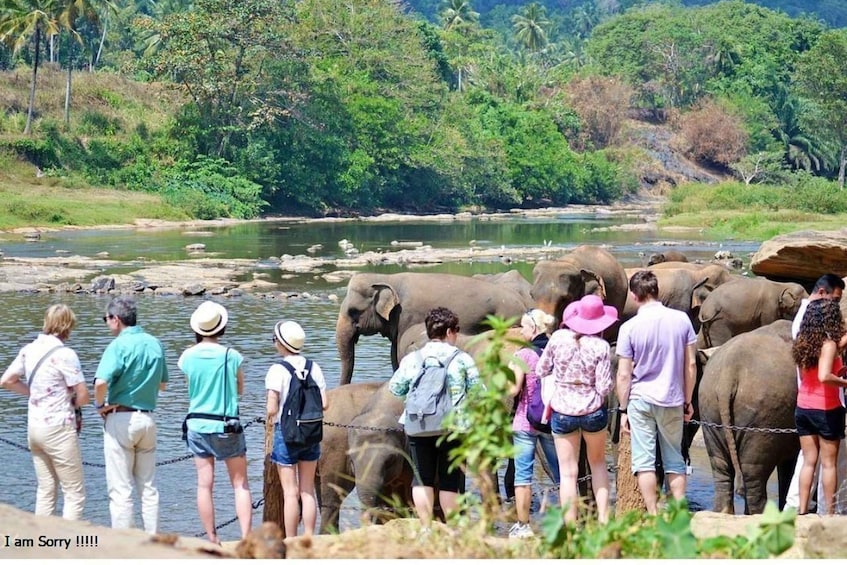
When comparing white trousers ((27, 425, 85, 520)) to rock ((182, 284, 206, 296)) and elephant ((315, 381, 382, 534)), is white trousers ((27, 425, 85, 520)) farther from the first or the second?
rock ((182, 284, 206, 296))

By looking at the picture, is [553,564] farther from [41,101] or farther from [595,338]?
[41,101]

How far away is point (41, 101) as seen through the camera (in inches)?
2616

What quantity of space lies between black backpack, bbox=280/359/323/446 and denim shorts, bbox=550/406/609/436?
148 centimetres

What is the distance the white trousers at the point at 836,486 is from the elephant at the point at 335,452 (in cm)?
313

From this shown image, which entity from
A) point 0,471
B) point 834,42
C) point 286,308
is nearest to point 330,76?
point 834,42

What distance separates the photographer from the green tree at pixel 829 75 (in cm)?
7612

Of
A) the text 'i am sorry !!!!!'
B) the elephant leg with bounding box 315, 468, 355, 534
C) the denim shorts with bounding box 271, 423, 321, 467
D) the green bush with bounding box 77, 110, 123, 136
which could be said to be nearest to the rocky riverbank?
the green bush with bounding box 77, 110, 123, 136

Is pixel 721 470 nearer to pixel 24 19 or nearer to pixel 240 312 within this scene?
pixel 240 312

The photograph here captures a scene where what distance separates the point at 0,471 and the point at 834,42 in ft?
234

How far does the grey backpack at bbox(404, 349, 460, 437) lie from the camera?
8188 mm

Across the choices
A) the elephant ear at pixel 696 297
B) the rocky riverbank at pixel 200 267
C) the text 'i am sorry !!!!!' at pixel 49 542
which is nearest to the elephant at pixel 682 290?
the elephant ear at pixel 696 297

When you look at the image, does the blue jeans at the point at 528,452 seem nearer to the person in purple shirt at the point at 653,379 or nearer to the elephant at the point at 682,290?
the person in purple shirt at the point at 653,379

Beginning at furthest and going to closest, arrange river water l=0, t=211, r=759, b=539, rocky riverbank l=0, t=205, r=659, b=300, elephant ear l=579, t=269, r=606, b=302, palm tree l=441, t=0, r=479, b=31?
palm tree l=441, t=0, r=479, b=31 → rocky riverbank l=0, t=205, r=659, b=300 → elephant ear l=579, t=269, r=606, b=302 → river water l=0, t=211, r=759, b=539

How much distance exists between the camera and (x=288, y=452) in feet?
27.9
